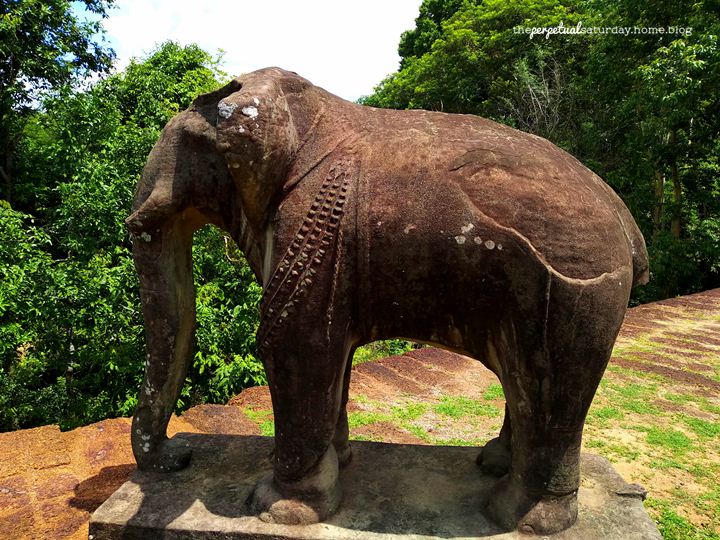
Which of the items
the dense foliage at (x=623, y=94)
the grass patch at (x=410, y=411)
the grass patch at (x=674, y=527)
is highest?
the dense foliage at (x=623, y=94)

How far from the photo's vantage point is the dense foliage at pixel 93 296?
5.15 metres

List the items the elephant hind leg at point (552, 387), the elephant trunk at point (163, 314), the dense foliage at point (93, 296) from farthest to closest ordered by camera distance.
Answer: the dense foliage at point (93, 296) < the elephant trunk at point (163, 314) < the elephant hind leg at point (552, 387)

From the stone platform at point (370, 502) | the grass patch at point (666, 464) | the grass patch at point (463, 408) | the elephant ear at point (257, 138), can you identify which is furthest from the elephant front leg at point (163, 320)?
the grass patch at point (666, 464)

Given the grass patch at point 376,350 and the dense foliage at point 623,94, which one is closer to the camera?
the grass patch at point 376,350

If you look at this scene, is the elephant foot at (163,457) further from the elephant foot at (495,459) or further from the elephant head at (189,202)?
the elephant foot at (495,459)

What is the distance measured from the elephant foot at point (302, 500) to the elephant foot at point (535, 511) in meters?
0.67

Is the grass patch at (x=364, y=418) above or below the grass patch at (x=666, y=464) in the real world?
above

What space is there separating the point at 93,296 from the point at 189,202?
3.60 meters

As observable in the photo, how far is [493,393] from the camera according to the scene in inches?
209

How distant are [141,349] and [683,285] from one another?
37.8ft

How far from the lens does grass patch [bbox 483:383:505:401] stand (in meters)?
5.21

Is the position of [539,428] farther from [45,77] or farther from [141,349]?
[45,77]

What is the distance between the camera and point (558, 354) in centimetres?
182

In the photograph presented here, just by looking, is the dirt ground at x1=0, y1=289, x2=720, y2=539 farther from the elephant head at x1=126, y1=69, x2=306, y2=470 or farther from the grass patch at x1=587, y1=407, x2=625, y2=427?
the elephant head at x1=126, y1=69, x2=306, y2=470
